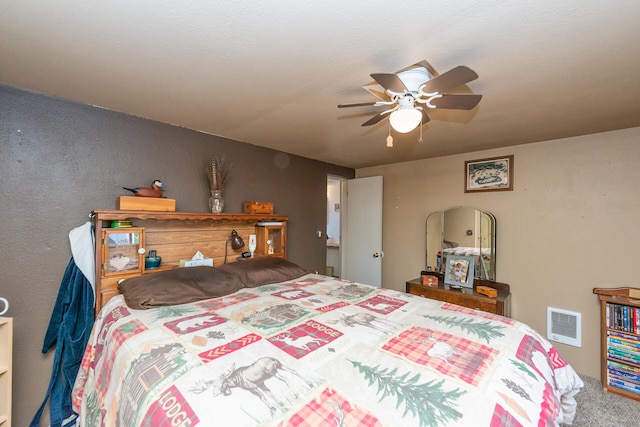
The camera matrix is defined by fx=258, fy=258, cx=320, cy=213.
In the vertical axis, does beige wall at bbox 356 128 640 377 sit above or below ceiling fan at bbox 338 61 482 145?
below

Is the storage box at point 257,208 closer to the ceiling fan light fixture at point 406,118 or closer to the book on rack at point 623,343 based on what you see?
the ceiling fan light fixture at point 406,118

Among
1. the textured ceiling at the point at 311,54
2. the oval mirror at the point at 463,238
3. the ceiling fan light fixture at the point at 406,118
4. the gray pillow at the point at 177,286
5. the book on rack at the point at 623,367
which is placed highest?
the textured ceiling at the point at 311,54

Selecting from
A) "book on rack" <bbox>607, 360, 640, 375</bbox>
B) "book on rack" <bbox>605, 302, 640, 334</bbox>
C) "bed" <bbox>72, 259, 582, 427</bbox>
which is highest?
"bed" <bbox>72, 259, 582, 427</bbox>

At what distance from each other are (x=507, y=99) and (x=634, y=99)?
85 centimetres

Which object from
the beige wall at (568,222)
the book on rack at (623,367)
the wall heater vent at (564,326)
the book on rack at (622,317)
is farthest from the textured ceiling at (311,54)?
the book on rack at (623,367)

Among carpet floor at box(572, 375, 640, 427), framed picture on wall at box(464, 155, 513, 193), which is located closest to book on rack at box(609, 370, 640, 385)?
carpet floor at box(572, 375, 640, 427)

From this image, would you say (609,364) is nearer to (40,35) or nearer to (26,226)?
(40,35)

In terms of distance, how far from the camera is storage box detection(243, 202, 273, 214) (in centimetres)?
281

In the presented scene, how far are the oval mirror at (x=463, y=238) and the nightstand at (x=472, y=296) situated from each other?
171 mm

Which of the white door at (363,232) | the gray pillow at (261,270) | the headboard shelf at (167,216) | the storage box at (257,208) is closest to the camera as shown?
the headboard shelf at (167,216)

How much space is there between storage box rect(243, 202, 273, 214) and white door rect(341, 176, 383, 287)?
165 centimetres

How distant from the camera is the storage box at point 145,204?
1995mm

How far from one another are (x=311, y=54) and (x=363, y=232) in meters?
3.02

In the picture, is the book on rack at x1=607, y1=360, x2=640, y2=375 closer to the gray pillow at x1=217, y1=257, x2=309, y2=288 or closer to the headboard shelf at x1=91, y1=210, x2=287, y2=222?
the gray pillow at x1=217, y1=257, x2=309, y2=288
